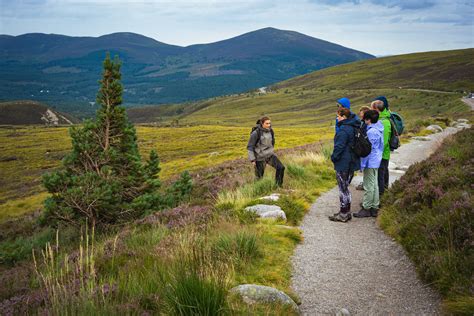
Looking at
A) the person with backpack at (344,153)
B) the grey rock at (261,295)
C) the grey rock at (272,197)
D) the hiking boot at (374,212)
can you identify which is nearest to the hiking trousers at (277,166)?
the grey rock at (272,197)

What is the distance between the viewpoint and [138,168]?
21.8 m

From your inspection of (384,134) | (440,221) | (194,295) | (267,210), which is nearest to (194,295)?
(194,295)

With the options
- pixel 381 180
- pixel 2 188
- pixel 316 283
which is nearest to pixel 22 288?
pixel 316 283

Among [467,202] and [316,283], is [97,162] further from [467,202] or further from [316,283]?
[467,202]

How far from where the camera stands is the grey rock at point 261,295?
4.88m

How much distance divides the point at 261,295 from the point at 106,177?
16.1m

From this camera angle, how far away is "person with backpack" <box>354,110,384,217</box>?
957 centimetres

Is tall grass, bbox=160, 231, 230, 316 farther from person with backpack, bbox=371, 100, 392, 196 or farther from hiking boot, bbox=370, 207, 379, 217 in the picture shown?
person with backpack, bbox=371, 100, 392, 196

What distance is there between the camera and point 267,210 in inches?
367

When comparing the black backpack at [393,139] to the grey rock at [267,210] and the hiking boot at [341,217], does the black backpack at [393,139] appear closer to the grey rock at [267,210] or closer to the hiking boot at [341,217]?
the hiking boot at [341,217]

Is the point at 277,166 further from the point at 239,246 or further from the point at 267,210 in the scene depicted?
the point at 239,246

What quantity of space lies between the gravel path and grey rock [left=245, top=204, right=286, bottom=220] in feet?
2.08

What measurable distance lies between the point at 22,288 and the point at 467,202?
7576 millimetres

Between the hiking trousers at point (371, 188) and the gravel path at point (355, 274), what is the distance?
1.80 ft
